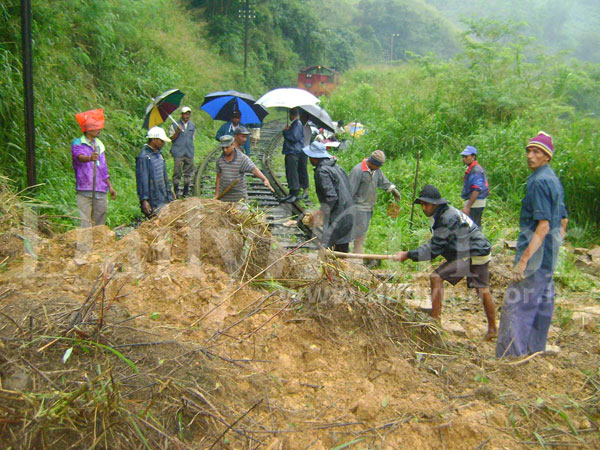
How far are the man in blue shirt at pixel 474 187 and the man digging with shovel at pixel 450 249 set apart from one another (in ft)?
9.14

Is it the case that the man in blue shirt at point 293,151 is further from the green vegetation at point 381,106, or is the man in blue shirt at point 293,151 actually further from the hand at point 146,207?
the hand at point 146,207

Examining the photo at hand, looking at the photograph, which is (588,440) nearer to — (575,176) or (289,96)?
(575,176)

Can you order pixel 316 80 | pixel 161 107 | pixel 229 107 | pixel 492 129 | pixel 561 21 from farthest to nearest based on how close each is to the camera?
1. pixel 561 21
2. pixel 316 80
3. pixel 492 129
4. pixel 229 107
5. pixel 161 107

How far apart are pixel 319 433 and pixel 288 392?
391 mm

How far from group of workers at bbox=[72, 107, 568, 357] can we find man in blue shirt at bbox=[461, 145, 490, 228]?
0.01m

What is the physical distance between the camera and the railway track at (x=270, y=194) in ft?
27.3

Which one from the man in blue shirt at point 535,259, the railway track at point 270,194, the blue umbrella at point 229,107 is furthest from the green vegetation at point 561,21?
the man in blue shirt at point 535,259

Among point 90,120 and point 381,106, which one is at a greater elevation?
point 381,106

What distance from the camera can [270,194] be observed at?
35.8 feet

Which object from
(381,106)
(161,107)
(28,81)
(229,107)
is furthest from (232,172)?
(381,106)

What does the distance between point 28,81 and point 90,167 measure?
1207 millimetres

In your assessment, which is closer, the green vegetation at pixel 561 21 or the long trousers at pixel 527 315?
the long trousers at pixel 527 315

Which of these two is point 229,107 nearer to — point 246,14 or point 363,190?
point 363,190

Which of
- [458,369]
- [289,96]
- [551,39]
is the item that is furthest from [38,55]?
[551,39]
